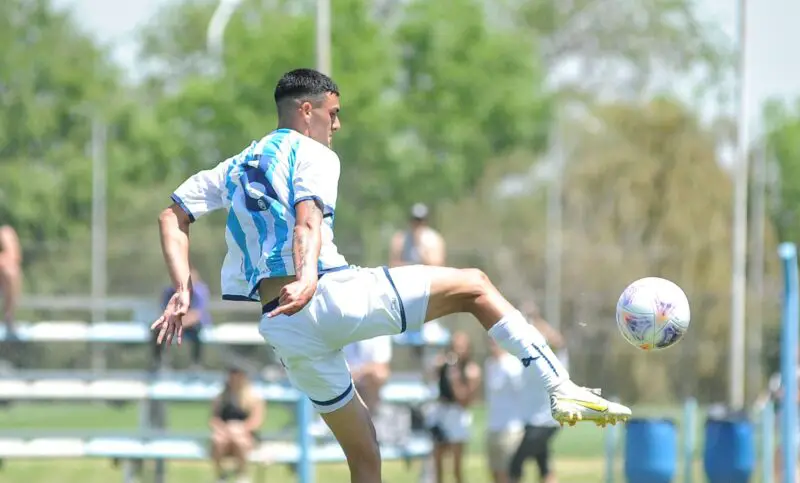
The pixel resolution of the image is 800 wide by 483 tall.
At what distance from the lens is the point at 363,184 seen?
43.2 m

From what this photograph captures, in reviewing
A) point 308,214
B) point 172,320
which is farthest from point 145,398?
point 308,214

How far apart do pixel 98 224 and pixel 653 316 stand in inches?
1337

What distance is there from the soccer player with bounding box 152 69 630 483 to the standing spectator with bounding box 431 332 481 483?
410 inches

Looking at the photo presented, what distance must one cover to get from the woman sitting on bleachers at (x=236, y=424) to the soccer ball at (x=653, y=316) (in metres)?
9.18

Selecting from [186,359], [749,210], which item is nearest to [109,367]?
[186,359]

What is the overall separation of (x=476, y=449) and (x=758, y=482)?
25.2ft

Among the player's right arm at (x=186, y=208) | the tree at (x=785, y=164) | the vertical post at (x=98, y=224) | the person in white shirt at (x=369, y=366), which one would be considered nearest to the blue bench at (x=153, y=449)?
the person in white shirt at (x=369, y=366)

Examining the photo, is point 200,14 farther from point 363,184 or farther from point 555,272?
point 555,272

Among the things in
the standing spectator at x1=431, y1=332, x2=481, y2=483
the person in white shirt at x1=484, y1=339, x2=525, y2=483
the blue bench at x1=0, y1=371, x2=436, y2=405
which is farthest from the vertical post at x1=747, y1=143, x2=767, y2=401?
the person in white shirt at x1=484, y1=339, x2=525, y2=483

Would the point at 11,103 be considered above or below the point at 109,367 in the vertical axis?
above

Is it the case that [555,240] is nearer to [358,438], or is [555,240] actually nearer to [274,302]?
[358,438]

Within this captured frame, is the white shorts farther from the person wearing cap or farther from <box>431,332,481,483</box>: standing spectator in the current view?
<box>431,332,481,483</box>: standing spectator

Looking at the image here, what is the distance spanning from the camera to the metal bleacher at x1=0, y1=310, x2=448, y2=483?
16.9 m

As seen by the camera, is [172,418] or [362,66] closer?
[172,418]
